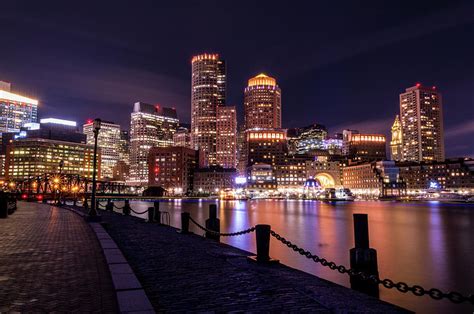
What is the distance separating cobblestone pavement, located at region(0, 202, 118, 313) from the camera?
830cm

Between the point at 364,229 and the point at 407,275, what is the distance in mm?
12506

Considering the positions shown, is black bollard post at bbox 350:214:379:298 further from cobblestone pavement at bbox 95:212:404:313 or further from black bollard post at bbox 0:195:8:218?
black bollard post at bbox 0:195:8:218

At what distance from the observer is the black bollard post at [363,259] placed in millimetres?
13389

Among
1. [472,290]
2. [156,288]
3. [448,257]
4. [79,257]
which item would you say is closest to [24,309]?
[156,288]

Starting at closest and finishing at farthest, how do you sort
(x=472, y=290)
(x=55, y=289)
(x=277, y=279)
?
(x=55, y=289) → (x=277, y=279) → (x=472, y=290)

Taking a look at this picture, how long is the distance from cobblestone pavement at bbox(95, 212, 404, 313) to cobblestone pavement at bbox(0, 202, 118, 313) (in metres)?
1.16

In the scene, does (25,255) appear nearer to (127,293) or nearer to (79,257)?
(79,257)

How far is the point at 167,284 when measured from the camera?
34.7 ft

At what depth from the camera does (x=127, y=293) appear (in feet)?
28.6

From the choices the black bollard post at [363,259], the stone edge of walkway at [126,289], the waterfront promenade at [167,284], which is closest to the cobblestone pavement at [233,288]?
the waterfront promenade at [167,284]

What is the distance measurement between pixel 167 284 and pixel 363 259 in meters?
6.86

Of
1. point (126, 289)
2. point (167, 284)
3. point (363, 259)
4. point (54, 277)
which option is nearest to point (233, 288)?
point (167, 284)

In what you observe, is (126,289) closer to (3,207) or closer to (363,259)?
(363,259)

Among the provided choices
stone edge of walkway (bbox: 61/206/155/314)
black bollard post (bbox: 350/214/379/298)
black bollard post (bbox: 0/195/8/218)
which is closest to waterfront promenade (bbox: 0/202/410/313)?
stone edge of walkway (bbox: 61/206/155/314)
